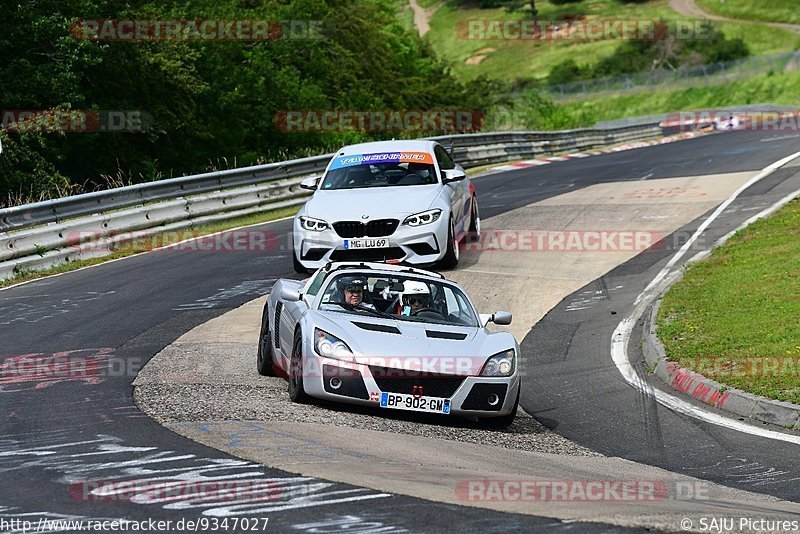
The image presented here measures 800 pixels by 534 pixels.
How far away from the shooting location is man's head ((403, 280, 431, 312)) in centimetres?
1098

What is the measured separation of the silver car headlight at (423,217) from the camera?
16.2 meters

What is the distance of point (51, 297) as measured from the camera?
1567cm

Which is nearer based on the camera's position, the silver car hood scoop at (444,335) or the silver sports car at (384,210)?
the silver car hood scoop at (444,335)

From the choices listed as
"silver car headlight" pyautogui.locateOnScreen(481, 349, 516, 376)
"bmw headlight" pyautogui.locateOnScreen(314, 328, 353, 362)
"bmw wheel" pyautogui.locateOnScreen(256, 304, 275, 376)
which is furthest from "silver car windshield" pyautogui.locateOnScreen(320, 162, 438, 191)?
"bmw headlight" pyautogui.locateOnScreen(314, 328, 353, 362)

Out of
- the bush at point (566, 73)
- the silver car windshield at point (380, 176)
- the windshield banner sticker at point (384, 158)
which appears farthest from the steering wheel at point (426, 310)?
the bush at point (566, 73)

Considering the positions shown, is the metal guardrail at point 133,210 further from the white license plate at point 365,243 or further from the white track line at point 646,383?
the white track line at point 646,383

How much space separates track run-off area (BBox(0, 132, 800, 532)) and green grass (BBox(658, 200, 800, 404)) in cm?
55

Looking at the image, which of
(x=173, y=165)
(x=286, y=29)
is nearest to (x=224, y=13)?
(x=286, y=29)

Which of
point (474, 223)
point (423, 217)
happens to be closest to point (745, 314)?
point (423, 217)

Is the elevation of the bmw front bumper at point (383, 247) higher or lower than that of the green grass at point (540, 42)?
lower

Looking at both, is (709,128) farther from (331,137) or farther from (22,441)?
(22,441)

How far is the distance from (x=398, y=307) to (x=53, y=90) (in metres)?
19.3

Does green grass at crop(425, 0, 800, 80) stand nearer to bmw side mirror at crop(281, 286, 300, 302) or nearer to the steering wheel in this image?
bmw side mirror at crop(281, 286, 300, 302)

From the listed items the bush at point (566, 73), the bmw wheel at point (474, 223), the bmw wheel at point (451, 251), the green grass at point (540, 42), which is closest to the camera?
the bmw wheel at point (451, 251)
